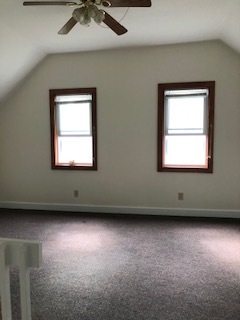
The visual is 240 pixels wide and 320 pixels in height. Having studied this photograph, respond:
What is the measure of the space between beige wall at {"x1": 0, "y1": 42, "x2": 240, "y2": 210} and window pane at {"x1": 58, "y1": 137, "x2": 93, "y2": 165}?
0.72 ft

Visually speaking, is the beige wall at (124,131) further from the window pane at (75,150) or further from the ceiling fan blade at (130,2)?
the ceiling fan blade at (130,2)

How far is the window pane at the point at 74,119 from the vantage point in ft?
14.3

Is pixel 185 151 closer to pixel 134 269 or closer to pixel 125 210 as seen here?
pixel 125 210

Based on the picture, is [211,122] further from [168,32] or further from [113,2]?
[113,2]

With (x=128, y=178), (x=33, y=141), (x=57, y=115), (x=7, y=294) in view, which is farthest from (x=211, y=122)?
(x=7, y=294)

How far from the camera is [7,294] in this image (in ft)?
2.90

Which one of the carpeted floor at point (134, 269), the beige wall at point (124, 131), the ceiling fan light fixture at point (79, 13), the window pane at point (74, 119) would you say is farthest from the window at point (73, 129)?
the ceiling fan light fixture at point (79, 13)

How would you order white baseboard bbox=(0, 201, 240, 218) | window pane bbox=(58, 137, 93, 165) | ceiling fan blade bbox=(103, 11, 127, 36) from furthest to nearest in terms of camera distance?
window pane bbox=(58, 137, 93, 165), white baseboard bbox=(0, 201, 240, 218), ceiling fan blade bbox=(103, 11, 127, 36)

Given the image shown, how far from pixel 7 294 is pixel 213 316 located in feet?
5.33

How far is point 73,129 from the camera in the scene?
4453 mm

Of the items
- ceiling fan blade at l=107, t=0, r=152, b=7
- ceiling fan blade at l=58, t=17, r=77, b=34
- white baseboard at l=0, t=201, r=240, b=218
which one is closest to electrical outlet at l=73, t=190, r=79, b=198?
Answer: white baseboard at l=0, t=201, r=240, b=218

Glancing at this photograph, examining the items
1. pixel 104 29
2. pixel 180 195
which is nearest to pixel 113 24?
pixel 104 29

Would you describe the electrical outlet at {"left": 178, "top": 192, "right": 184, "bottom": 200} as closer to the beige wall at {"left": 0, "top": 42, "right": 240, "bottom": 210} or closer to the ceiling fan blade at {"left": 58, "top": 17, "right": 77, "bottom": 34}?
the beige wall at {"left": 0, "top": 42, "right": 240, "bottom": 210}

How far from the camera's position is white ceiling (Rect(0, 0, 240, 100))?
9.53ft
